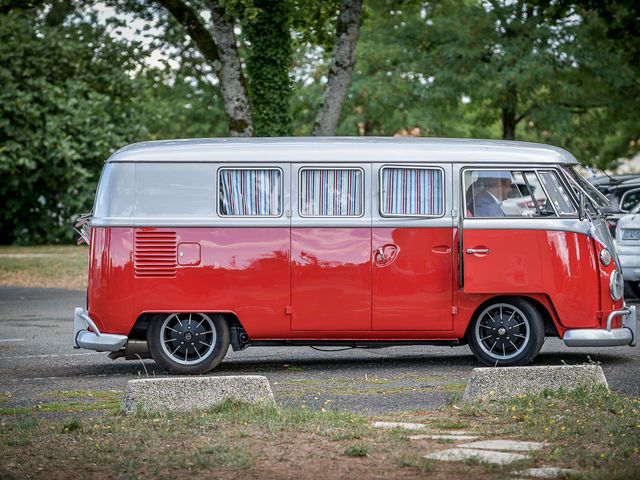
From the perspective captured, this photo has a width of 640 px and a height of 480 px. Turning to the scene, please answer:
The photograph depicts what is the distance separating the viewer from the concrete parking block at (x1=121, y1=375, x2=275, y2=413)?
363 inches

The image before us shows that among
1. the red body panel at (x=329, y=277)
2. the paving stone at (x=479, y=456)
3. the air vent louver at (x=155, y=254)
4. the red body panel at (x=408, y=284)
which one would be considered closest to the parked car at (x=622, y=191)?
the red body panel at (x=408, y=284)

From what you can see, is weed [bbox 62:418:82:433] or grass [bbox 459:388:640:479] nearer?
grass [bbox 459:388:640:479]

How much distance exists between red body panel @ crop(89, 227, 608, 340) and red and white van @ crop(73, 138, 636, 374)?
0.04ft

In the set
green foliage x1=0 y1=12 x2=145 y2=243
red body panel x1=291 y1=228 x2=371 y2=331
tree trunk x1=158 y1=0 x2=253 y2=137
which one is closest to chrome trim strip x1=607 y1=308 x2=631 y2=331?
red body panel x1=291 y1=228 x2=371 y2=331

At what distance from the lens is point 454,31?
34.3 meters

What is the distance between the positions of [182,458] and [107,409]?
97.3 inches

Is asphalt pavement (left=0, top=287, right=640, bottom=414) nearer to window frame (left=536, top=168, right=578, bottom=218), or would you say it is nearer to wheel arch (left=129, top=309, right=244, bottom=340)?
wheel arch (left=129, top=309, right=244, bottom=340)

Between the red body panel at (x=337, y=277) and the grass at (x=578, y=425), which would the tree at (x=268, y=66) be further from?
the grass at (x=578, y=425)

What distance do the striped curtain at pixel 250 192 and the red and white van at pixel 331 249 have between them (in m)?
0.01

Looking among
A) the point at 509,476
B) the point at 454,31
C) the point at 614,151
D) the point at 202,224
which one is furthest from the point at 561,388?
Answer: the point at 614,151

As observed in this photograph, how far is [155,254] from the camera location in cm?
1231

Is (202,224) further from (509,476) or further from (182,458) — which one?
(509,476)

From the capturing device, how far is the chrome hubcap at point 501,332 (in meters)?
12.5

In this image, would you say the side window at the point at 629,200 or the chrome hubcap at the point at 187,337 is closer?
the chrome hubcap at the point at 187,337
